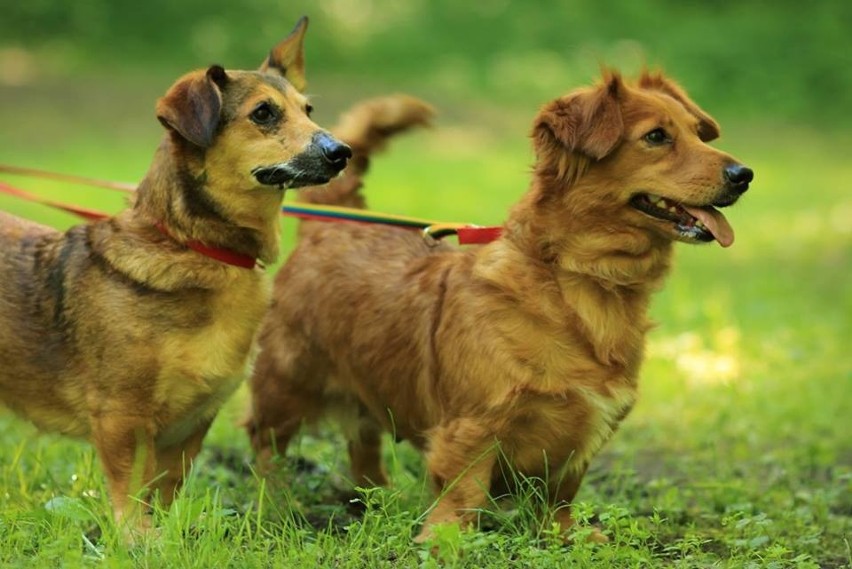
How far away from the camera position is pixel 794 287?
1043 cm

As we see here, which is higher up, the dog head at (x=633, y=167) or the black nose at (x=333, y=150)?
the dog head at (x=633, y=167)

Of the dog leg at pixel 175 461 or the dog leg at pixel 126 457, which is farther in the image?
the dog leg at pixel 175 461

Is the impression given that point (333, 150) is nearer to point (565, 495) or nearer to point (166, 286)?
point (166, 286)

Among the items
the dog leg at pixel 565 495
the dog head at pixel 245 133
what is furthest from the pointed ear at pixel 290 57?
the dog leg at pixel 565 495

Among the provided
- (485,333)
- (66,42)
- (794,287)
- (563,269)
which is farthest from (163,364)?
(66,42)

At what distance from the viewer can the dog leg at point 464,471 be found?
4.51 m

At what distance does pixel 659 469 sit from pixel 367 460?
59.1 inches

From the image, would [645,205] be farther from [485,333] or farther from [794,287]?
[794,287]

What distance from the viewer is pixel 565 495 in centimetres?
489

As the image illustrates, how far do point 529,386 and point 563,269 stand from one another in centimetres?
43

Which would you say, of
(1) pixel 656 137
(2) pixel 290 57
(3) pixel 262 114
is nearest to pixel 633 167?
(1) pixel 656 137

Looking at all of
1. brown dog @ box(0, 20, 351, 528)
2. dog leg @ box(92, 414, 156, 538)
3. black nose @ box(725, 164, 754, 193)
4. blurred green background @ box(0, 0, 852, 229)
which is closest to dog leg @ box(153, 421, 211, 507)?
brown dog @ box(0, 20, 351, 528)

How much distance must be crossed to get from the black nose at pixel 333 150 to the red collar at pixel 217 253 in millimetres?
449

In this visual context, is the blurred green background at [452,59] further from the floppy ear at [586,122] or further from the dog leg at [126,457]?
the dog leg at [126,457]
